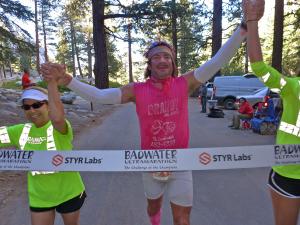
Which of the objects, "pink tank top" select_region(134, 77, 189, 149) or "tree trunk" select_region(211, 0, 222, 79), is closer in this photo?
"pink tank top" select_region(134, 77, 189, 149)

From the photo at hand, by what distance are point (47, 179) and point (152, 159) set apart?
2.81 ft

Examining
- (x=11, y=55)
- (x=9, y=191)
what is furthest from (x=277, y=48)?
(x=9, y=191)

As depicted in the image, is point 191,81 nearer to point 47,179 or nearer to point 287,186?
point 287,186

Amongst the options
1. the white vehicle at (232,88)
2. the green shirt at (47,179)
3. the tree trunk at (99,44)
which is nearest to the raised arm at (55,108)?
the green shirt at (47,179)

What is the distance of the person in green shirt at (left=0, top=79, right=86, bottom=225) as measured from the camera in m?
3.53

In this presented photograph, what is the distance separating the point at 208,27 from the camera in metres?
56.8

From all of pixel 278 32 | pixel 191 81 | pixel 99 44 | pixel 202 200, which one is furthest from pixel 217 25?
pixel 191 81

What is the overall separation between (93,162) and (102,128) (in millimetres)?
12982

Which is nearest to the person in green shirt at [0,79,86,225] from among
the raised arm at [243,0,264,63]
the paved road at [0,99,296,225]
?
the raised arm at [243,0,264,63]

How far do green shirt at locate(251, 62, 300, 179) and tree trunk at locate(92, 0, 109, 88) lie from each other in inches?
1087


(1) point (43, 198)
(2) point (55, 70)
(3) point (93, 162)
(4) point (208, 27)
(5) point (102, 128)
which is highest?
(4) point (208, 27)

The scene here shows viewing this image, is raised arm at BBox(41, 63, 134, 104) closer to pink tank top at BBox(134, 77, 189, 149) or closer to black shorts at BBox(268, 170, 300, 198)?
pink tank top at BBox(134, 77, 189, 149)

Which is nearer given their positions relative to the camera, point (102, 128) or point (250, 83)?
point (102, 128)

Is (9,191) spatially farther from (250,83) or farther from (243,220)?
(250,83)
